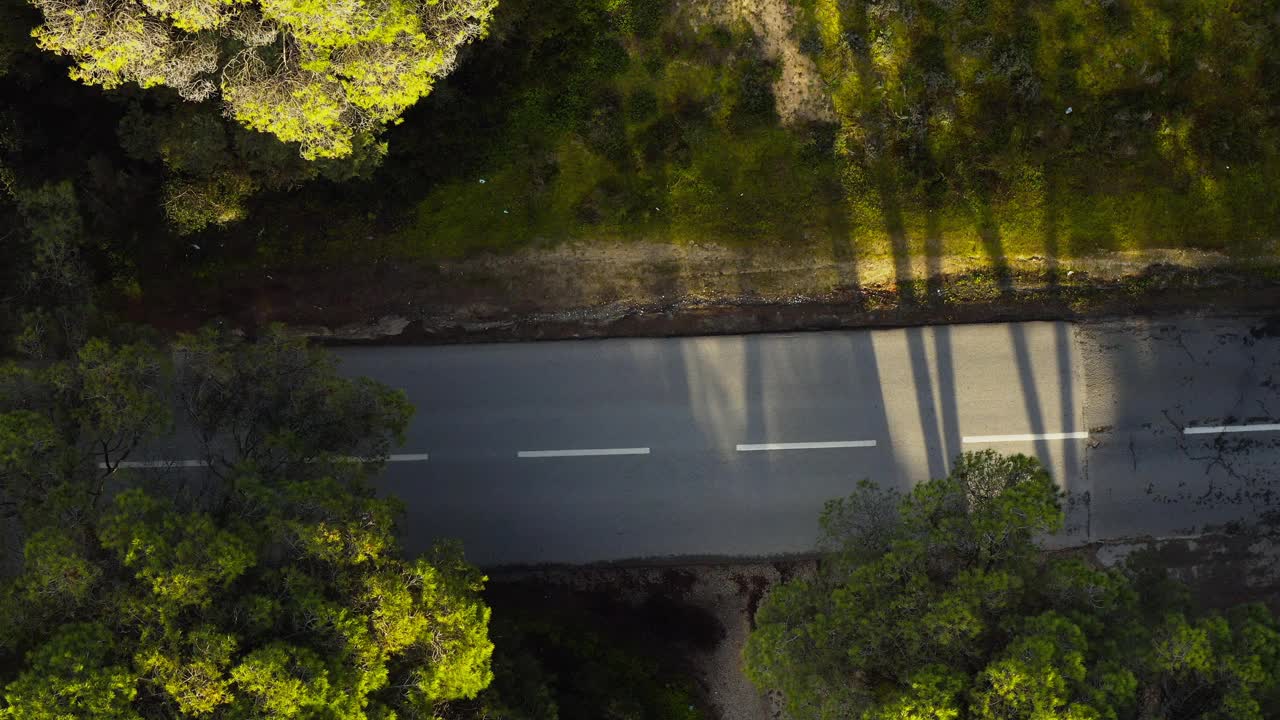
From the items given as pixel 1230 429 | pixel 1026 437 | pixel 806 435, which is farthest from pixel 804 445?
pixel 1230 429

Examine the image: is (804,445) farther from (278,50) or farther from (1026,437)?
(278,50)

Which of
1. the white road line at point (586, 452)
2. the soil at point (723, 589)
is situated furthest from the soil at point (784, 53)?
the soil at point (723, 589)

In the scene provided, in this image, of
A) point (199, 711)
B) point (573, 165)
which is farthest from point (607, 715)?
point (573, 165)

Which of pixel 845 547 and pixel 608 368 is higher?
pixel 608 368

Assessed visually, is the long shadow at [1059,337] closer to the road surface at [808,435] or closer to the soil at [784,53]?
the road surface at [808,435]

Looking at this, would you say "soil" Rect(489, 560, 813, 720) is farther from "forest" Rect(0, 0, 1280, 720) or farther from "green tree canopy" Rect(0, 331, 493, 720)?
"green tree canopy" Rect(0, 331, 493, 720)

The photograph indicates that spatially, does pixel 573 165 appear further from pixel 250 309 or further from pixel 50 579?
pixel 50 579

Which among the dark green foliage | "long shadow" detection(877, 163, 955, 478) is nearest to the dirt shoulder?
"long shadow" detection(877, 163, 955, 478)
